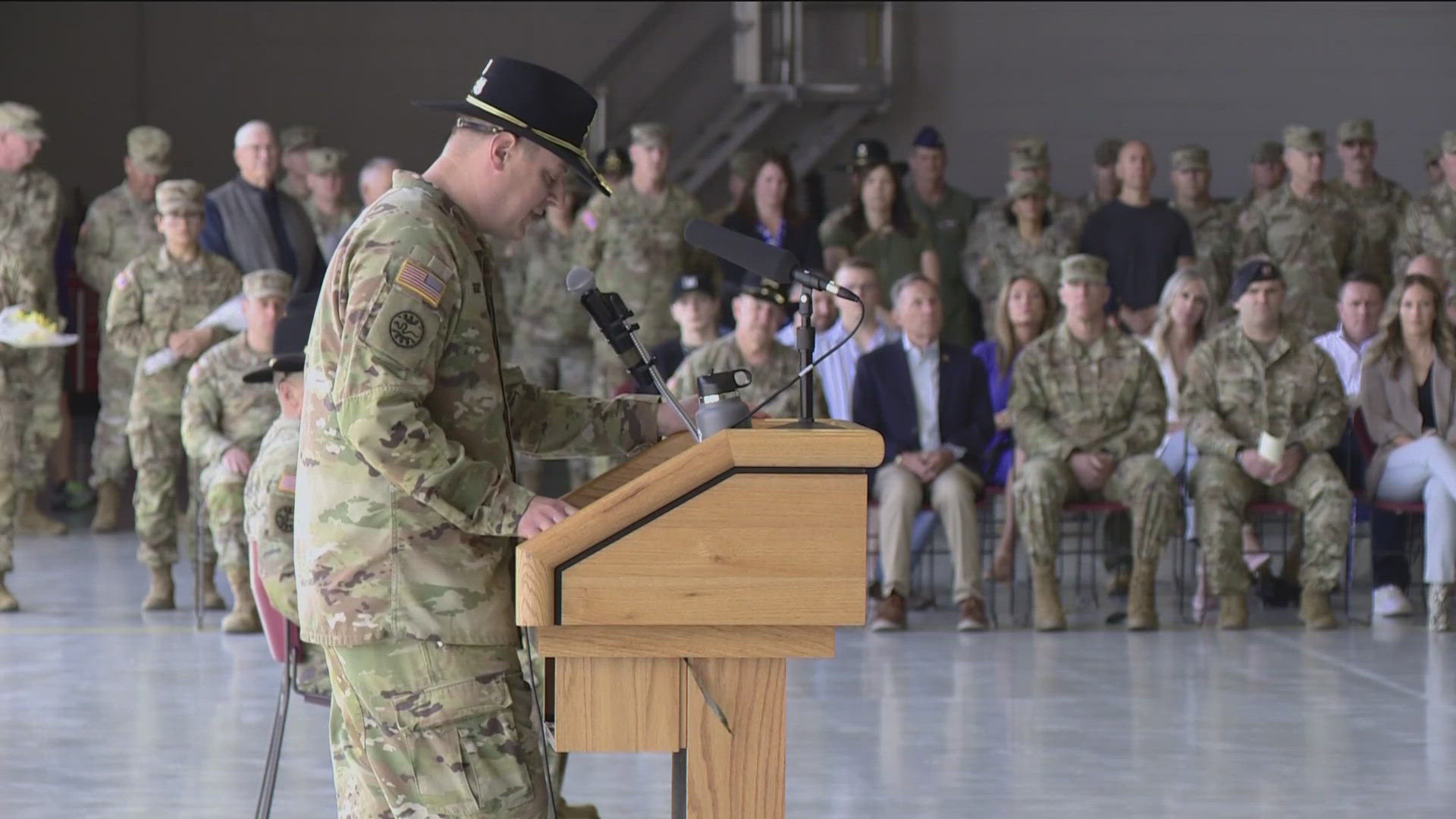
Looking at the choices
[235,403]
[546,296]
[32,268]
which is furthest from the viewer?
[546,296]

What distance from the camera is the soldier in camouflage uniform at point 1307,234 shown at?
31.0ft

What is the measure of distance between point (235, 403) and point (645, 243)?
9.41 ft

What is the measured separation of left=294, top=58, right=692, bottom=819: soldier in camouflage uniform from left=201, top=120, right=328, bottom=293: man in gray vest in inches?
203

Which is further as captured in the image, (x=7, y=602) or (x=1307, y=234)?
(x=1307, y=234)

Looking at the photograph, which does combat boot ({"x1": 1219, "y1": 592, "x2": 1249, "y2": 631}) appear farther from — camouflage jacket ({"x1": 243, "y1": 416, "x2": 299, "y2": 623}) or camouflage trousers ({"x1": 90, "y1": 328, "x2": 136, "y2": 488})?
camouflage trousers ({"x1": 90, "y1": 328, "x2": 136, "y2": 488})

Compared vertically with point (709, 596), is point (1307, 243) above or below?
above

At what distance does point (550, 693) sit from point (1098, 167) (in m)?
8.40

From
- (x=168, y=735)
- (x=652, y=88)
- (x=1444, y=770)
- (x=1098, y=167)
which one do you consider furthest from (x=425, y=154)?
(x=1444, y=770)

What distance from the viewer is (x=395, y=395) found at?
7.97 ft

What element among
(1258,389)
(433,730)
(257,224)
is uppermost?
(257,224)

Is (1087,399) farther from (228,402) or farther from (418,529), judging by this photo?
(418,529)

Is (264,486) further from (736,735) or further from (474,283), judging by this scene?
(736,735)

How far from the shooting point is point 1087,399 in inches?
279

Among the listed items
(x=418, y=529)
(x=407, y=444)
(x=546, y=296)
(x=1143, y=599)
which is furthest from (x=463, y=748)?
(x=546, y=296)
